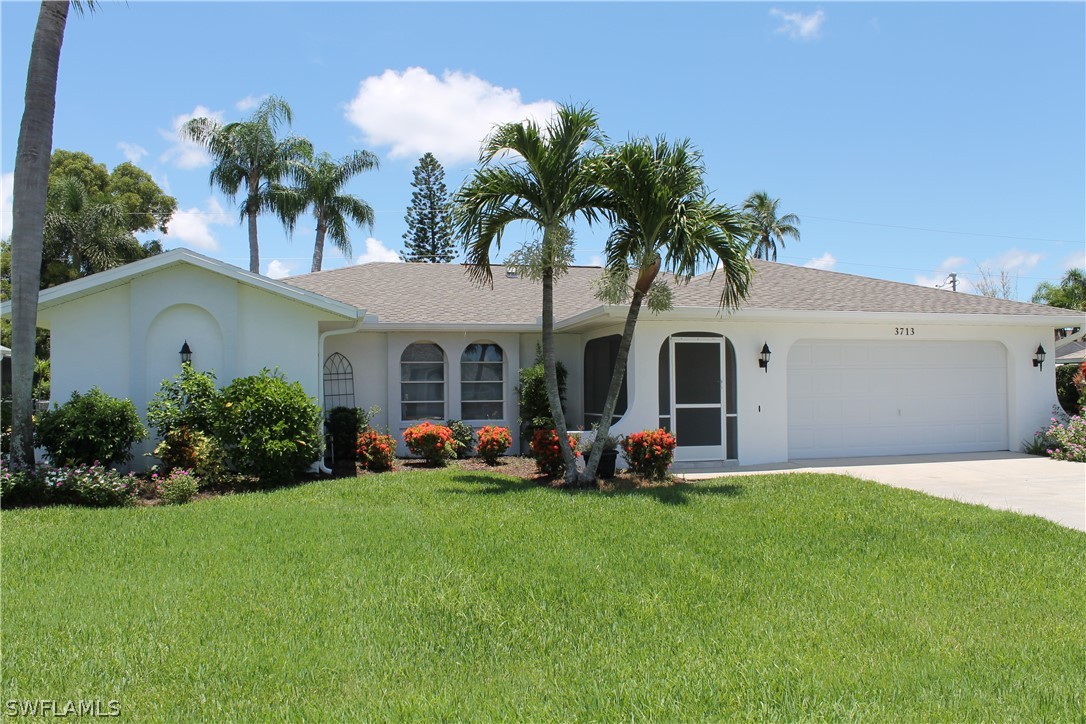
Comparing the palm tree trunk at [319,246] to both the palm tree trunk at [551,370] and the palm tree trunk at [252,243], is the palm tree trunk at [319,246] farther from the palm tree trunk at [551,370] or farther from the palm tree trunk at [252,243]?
the palm tree trunk at [551,370]

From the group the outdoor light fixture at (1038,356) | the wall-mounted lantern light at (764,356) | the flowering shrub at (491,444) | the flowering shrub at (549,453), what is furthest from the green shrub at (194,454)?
the outdoor light fixture at (1038,356)

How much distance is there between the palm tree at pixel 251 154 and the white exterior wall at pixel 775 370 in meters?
18.5

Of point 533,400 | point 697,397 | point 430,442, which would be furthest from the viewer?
point 533,400

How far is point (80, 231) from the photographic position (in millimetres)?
28719

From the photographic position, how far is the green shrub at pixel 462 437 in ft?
48.3

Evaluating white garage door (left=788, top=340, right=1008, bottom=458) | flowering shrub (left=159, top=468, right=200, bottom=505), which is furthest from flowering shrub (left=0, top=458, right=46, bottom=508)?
white garage door (left=788, top=340, right=1008, bottom=458)

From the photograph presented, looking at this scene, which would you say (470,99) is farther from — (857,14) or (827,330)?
(827,330)

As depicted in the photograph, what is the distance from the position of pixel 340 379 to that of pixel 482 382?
3069 millimetres

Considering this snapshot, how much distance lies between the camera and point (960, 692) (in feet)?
12.7

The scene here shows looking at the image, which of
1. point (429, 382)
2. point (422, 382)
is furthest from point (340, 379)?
point (429, 382)

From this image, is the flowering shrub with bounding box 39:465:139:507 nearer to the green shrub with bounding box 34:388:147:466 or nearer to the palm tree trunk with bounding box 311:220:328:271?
the green shrub with bounding box 34:388:147:466

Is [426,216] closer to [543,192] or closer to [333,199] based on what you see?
[333,199]

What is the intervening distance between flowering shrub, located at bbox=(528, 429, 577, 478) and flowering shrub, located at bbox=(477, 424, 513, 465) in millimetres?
1939

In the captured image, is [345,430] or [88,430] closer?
[88,430]
